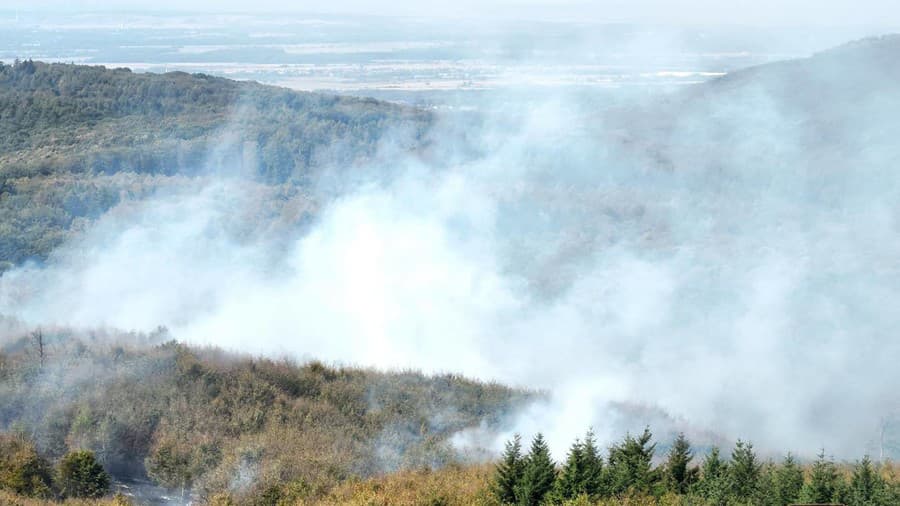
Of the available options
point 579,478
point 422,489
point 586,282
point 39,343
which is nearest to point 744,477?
point 579,478

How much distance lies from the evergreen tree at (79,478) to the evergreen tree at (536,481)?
7.10 m

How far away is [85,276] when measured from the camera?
99.8 ft

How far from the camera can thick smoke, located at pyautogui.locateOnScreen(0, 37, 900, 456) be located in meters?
24.1

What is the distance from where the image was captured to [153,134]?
171ft

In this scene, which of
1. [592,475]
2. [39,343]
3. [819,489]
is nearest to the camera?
[819,489]

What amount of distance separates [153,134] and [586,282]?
102 feet

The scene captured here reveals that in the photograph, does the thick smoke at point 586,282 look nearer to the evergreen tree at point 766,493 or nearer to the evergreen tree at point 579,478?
the evergreen tree at point 579,478

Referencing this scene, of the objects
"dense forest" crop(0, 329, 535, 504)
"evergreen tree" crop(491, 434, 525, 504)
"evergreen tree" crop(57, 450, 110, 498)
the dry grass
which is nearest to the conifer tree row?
"evergreen tree" crop(491, 434, 525, 504)

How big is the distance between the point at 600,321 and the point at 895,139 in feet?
80.9

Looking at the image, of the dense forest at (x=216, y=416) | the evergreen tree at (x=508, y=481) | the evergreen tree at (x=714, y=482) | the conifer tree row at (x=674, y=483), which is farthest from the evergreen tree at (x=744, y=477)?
the dense forest at (x=216, y=416)

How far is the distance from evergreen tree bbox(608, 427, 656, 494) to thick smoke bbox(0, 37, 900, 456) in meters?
3.83

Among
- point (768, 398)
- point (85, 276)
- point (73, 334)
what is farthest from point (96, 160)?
point (768, 398)

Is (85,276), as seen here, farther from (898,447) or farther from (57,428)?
(898,447)

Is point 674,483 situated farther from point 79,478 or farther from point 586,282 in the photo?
point 586,282
